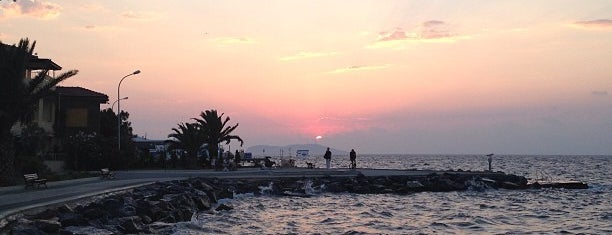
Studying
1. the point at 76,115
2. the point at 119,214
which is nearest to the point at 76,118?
the point at 76,115

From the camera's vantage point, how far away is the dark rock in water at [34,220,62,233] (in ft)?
57.4

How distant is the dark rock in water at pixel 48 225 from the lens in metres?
17.5

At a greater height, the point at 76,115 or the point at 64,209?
the point at 76,115

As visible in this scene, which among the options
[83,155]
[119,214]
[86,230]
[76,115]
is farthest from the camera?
[76,115]

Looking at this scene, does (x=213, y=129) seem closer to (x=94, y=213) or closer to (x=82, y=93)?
(x=82, y=93)

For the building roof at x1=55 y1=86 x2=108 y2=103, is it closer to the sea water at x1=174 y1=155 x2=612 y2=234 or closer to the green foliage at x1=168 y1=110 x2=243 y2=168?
the green foliage at x1=168 y1=110 x2=243 y2=168

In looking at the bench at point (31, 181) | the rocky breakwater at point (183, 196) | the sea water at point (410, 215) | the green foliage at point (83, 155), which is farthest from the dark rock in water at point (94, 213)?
the green foliage at point (83, 155)

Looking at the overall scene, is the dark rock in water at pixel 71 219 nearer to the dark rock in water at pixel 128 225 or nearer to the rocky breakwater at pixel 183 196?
the rocky breakwater at pixel 183 196

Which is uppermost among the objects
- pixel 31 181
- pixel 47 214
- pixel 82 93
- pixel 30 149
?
pixel 82 93

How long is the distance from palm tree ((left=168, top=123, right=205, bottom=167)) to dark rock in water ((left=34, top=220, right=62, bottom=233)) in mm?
41521

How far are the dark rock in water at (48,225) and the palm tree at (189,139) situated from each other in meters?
41.5

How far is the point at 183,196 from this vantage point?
29.3 meters

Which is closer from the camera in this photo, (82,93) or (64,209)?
(64,209)

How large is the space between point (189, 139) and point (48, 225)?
1670 inches
